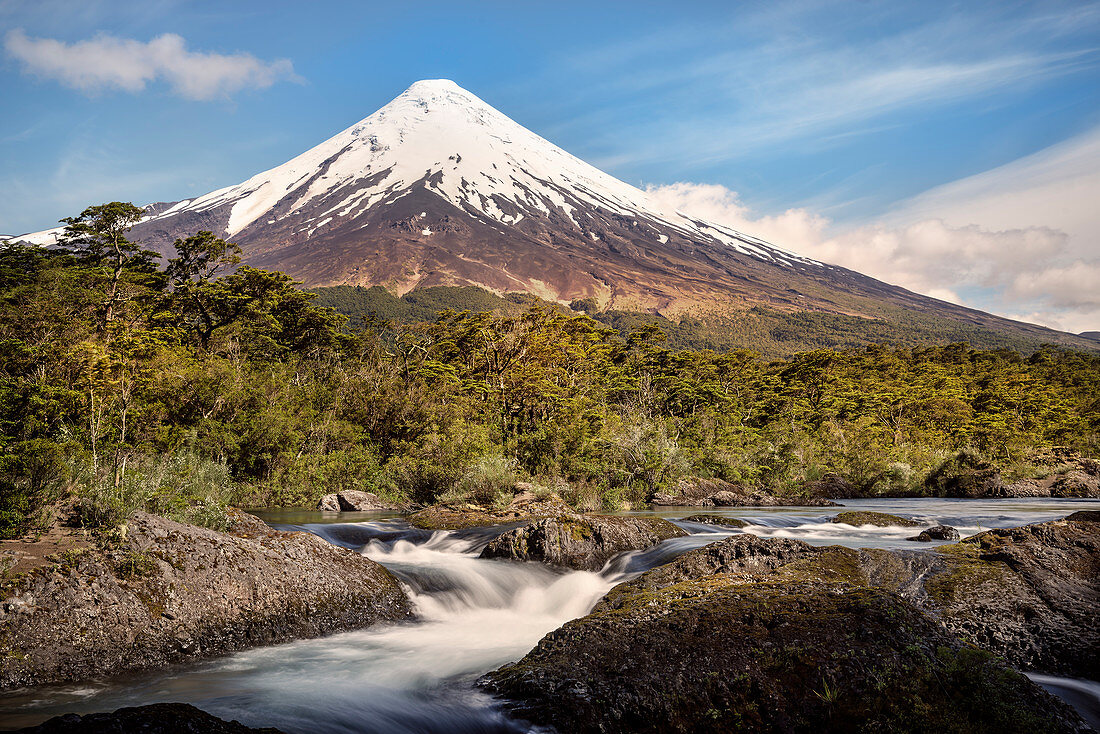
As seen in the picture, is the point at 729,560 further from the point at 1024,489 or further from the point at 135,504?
the point at 1024,489

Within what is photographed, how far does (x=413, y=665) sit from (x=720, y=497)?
75.7ft

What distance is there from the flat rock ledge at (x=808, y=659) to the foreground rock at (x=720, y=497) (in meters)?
19.9

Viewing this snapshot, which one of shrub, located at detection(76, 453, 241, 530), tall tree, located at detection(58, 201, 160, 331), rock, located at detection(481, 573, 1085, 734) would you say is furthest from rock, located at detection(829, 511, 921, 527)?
tall tree, located at detection(58, 201, 160, 331)

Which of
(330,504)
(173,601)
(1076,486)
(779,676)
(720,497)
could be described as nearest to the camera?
(779,676)

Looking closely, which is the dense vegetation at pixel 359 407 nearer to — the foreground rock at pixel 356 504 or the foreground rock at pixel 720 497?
the foreground rock at pixel 720 497

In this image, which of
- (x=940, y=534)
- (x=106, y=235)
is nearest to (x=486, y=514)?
(x=940, y=534)

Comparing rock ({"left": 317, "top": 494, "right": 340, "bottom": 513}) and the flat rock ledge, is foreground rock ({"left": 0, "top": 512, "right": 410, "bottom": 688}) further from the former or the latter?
rock ({"left": 317, "top": 494, "right": 340, "bottom": 513})

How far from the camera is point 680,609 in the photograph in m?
5.69

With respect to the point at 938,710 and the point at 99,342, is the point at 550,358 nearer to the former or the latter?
the point at 99,342

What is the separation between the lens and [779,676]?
4625 mm

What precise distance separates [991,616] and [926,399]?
5081cm

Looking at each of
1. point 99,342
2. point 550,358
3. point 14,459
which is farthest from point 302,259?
point 14,459

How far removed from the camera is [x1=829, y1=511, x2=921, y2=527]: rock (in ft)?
57.3

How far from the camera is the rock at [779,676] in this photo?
433cm
